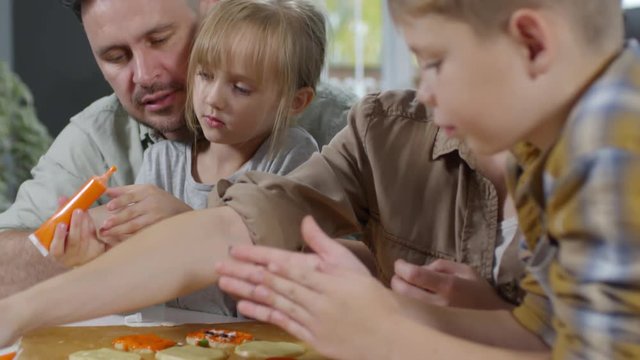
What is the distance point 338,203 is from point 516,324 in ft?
1.31

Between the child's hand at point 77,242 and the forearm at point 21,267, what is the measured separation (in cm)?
36

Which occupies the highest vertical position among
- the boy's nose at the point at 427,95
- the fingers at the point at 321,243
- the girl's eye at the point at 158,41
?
the boy's nose at the point at 427,95

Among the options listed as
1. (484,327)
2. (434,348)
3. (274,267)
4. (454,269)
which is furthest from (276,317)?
(454,269)

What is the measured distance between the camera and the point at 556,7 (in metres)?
0.81

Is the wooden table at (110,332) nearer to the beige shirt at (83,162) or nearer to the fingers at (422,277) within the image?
the fingers at (422,277)

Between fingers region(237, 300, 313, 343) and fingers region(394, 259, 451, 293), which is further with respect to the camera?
fingers region(394, 259, 451, 293)

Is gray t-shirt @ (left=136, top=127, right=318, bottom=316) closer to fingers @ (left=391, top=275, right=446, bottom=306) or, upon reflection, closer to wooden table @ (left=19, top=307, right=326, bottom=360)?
wooden table @ (left=19, top=307, right=326, bottom=360)

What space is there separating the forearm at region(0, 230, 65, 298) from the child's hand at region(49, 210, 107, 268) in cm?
36

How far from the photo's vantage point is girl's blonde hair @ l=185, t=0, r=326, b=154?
5.54 feet

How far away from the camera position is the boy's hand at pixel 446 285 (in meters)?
1.17

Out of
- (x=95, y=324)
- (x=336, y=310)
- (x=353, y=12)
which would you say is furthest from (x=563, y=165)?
(x=353, y=12)

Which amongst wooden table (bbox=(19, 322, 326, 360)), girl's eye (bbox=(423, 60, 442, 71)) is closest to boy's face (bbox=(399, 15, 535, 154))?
girl's eye (bbox=(423, 60, 442, 71))

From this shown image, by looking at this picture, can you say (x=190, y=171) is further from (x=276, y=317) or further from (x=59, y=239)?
(x=276, y=317)

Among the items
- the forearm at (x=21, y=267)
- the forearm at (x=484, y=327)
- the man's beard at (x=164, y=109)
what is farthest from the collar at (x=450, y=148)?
the forearm at (x=21, y=267)
